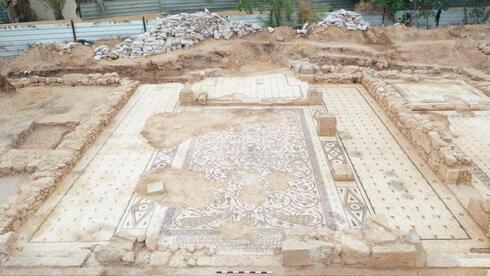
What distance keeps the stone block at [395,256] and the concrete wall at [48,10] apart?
1499 cm

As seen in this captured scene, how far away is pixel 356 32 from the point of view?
460 inches

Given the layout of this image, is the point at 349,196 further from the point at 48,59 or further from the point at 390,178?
the point at 48,59

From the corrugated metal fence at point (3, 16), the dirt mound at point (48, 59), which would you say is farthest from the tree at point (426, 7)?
the corrugated metal fence at point (3, 16)

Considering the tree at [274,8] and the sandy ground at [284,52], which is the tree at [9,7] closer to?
the sandy ground at [284,52]

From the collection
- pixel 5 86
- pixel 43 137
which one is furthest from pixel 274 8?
pixel 43 137

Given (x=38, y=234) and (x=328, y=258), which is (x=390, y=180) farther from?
(x=38, y=234)

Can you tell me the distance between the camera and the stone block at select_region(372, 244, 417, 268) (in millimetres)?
3348

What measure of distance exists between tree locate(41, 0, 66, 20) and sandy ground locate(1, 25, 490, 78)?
3.76 m

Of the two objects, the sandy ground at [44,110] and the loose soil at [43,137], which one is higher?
the sandy ground at [44,110]

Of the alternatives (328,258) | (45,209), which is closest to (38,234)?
(45,209)

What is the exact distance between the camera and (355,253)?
339 cm

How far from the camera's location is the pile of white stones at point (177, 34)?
1099 centimetres

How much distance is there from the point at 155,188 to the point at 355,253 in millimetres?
2367

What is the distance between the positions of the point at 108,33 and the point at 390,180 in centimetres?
982
